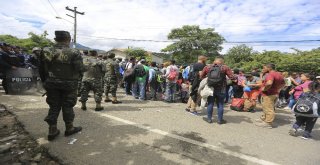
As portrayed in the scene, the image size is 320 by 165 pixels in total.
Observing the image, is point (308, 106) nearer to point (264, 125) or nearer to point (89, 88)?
point (264, 125)

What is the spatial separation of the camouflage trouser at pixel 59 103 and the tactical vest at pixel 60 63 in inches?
10.8

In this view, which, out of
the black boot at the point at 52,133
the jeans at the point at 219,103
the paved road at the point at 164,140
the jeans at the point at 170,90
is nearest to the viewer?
the paved road at the point at 164,140

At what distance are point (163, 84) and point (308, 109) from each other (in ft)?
19.1

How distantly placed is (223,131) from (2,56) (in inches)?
300

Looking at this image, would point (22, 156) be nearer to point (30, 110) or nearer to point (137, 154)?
point (137, 154)

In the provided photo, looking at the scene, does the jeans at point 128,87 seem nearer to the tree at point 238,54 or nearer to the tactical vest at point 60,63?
Answer: the tactical vest at point 60,63

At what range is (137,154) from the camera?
154 inches

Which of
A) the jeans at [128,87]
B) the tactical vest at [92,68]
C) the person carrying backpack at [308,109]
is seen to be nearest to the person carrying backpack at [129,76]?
the jeans at [128,87]

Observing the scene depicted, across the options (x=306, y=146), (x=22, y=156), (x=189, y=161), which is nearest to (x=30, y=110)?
(x=22, y=156)

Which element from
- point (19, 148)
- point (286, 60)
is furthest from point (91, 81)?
point (286, 60)

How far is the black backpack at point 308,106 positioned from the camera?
18.4ft

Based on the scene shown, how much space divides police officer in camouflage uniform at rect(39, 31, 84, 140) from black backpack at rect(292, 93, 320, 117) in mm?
5043

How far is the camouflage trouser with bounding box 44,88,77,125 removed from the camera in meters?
4.39

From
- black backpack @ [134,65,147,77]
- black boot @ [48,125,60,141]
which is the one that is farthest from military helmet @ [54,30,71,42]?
black backpack @ [134,65,147,77]
